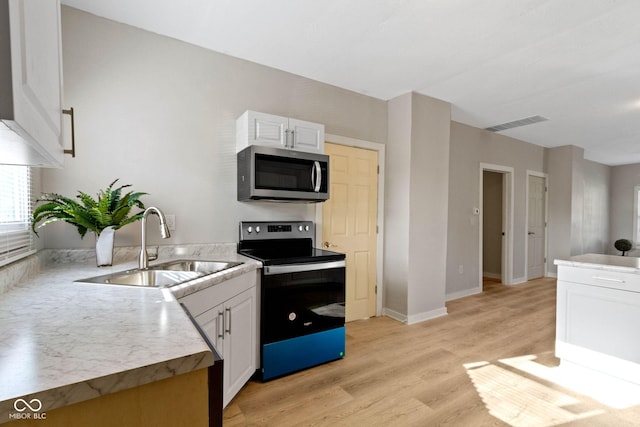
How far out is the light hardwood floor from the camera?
1.78 m

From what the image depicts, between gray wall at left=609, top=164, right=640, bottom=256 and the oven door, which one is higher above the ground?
gray wall at left=609, top=164, right=640, bottom=256

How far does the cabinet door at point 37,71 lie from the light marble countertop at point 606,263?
9.97 ft

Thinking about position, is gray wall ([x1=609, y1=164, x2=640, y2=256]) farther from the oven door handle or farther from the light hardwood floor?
the oven door handle

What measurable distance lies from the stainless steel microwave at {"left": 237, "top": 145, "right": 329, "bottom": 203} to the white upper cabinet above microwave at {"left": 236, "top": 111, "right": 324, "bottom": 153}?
0.40 ft

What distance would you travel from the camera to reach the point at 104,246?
182cm

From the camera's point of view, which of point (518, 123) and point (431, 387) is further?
point (518, 123)

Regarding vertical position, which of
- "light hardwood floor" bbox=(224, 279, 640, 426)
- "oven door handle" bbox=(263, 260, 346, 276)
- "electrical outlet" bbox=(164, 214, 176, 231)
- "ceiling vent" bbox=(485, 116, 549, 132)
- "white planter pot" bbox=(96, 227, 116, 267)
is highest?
"ceiling vent" bbox=(485, 116, 549, 132)

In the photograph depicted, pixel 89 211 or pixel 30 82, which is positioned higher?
pixel 30 82

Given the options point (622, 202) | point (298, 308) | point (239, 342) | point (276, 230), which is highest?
point (622, 202)

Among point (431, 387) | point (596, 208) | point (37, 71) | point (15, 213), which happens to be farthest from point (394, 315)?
point (596, 208)

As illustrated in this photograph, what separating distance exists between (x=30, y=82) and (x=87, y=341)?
61 centimetres

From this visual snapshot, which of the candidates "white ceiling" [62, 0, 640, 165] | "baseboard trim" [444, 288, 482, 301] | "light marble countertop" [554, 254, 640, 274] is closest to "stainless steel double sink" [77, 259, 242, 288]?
"white ceiling" [62, 0, 640, 165]

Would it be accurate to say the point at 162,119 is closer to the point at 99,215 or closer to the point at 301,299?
the point at 99,215

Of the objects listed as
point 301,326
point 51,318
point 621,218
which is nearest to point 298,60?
point 301,326
